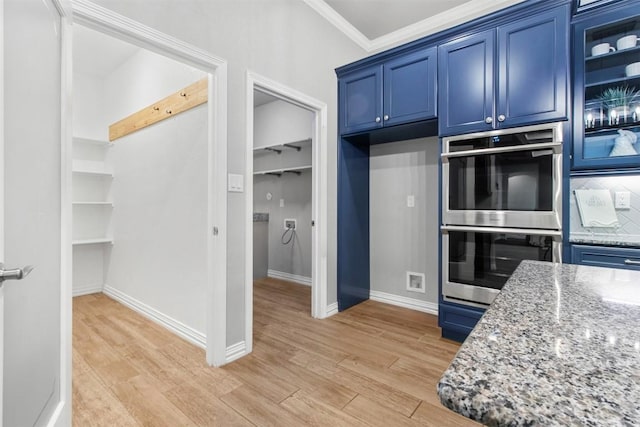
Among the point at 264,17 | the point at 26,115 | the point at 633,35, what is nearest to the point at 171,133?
the point at 264,17

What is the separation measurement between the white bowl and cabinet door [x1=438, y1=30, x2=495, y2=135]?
797mm

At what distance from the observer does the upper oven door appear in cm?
199

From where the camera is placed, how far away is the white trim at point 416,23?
2.74 m

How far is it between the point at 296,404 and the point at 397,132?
2398mm

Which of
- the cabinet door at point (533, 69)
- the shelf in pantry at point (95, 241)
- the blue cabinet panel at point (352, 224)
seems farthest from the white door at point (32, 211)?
the shelf in pantry at point (95, 241)

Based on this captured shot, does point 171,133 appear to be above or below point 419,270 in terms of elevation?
above

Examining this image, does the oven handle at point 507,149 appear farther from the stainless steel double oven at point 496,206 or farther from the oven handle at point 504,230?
the oven handle at point 504,230

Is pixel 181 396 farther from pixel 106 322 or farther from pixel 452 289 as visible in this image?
pixel 452 289

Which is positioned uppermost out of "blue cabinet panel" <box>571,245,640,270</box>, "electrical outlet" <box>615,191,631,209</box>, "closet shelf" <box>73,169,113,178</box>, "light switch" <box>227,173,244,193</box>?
"closet shelf" <box>73,169,113,178</box>

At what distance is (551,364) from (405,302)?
2951 millimetres

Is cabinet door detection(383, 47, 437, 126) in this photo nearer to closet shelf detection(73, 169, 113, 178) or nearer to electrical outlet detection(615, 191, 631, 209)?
electrical outlet detection(615, 191, 631, 209)

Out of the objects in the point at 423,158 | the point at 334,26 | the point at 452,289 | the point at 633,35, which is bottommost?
the point at 452,289

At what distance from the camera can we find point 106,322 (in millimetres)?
2875

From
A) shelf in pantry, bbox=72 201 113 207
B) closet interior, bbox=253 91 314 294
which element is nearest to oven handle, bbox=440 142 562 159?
closet interior, bbox=253 91 314 294
